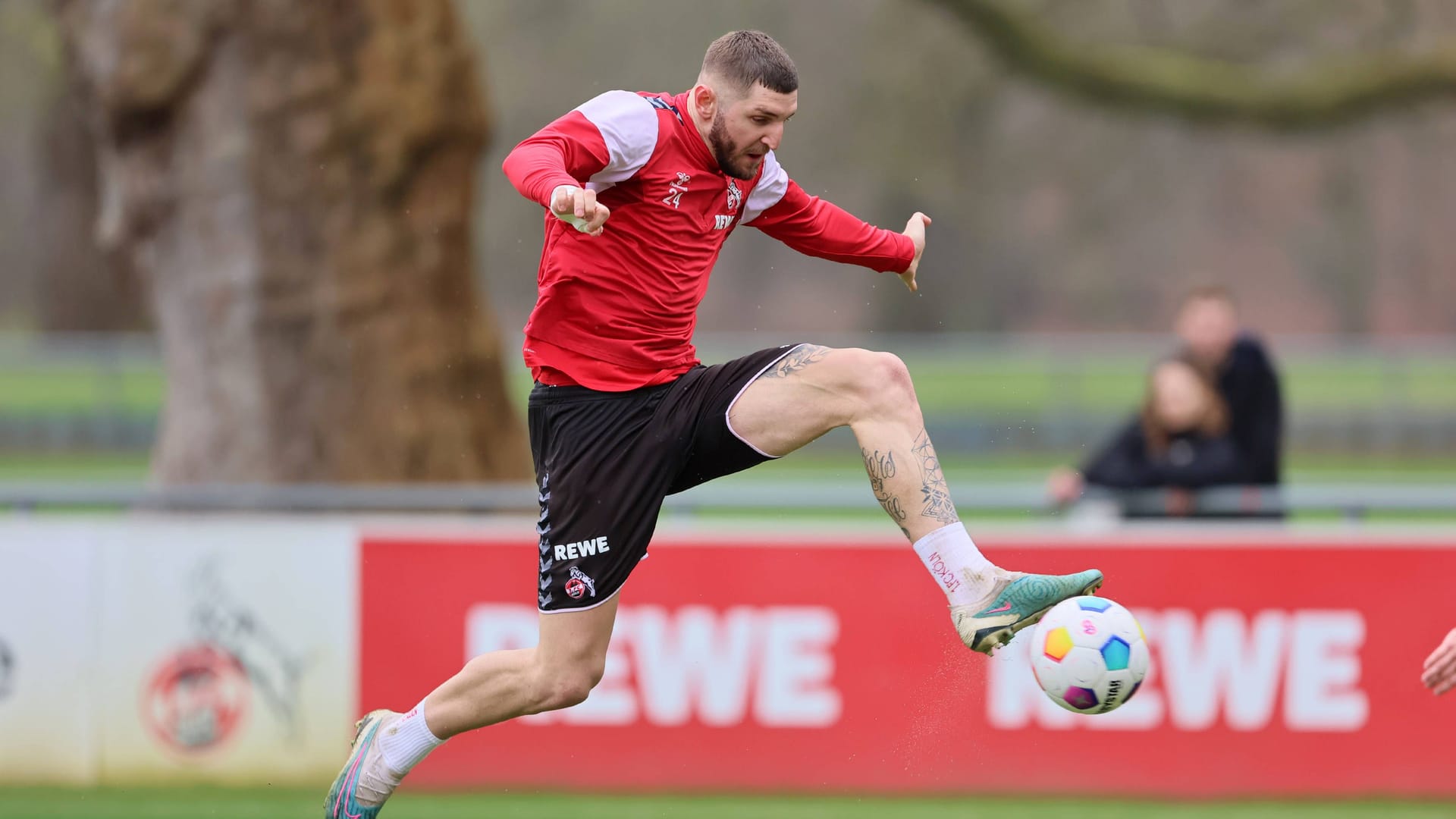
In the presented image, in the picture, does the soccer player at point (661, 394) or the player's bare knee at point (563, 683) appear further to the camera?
the player's bare knee at point (563, 683)

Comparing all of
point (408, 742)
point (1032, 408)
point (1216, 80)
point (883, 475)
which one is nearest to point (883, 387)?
point (883, 475)

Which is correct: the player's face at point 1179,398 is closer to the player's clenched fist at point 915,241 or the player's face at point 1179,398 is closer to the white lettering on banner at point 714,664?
the white lettering on banner at point 714,664

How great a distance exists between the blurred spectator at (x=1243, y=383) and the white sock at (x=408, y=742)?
4939mm

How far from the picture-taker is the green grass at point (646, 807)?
25.1ft

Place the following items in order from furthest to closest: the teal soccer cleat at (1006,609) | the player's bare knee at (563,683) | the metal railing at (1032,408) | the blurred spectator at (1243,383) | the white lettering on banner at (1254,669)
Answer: the metal railing at (1032,408)
the blurred spectator at (1243,383)
the white lettering on banner at (1254,669)
the player's bare knee at (563,683)
the teal soccer cleat at (1006,609)

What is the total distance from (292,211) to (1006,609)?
6.57m

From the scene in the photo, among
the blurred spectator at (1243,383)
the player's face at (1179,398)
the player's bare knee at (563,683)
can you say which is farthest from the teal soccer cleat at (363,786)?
the blurred spectator at (1243,383)

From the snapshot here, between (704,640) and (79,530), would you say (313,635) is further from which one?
(704,640)

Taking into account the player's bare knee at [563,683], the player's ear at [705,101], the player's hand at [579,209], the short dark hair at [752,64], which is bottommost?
the player's bare knee at [563,683]

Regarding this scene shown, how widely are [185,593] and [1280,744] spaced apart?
5070mm

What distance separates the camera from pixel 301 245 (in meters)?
10.2

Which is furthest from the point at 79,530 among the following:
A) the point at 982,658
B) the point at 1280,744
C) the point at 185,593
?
the point at 1280,744

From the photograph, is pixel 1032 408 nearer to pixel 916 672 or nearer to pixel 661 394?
pixel 916 672

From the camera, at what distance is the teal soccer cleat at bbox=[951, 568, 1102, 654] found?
190 inches
